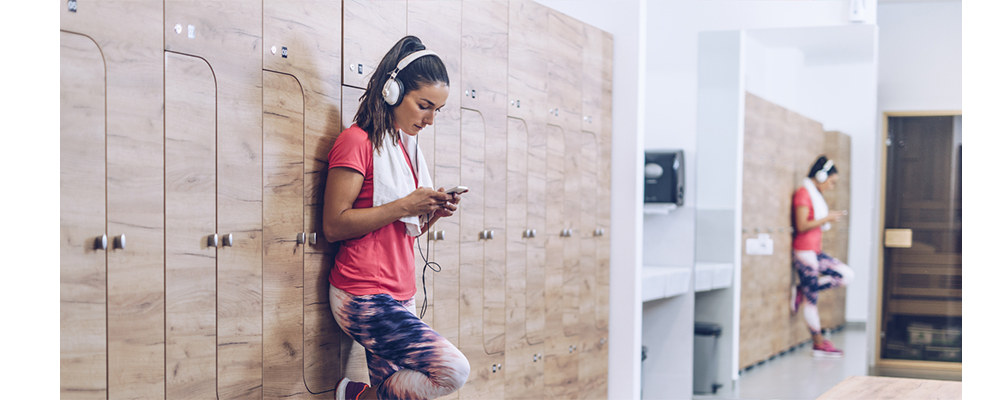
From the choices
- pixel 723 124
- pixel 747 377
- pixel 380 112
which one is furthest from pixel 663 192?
pixel 380 112

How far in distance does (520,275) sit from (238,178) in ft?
5.48

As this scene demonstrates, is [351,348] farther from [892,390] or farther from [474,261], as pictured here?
[892,390]

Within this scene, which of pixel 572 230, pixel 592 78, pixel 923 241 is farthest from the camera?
pixel 923 241

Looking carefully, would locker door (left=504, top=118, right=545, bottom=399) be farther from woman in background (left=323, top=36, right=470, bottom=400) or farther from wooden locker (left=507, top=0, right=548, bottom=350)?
woman in background (left=323, top=36, right=470, bottom=400)

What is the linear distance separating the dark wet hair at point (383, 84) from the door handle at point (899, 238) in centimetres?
386

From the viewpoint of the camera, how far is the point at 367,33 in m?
2.81

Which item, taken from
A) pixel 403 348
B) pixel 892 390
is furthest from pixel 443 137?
pixel 892 390

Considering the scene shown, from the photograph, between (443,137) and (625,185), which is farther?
(625,185)

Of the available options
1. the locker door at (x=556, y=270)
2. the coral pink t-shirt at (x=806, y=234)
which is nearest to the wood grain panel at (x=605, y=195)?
the locker door at (x=556, y=270)

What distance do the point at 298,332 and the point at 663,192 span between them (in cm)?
294

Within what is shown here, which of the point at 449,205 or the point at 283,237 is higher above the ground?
the point at 449,205

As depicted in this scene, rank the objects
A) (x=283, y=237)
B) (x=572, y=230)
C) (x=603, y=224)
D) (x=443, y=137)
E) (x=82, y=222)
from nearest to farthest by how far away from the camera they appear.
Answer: (x=82, y=222), (x=283, y=237), (x=443, y=137), (x=572, y=230), (x=603, y=224)

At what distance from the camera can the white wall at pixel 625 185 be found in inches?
173

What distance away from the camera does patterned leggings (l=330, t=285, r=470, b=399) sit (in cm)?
252
